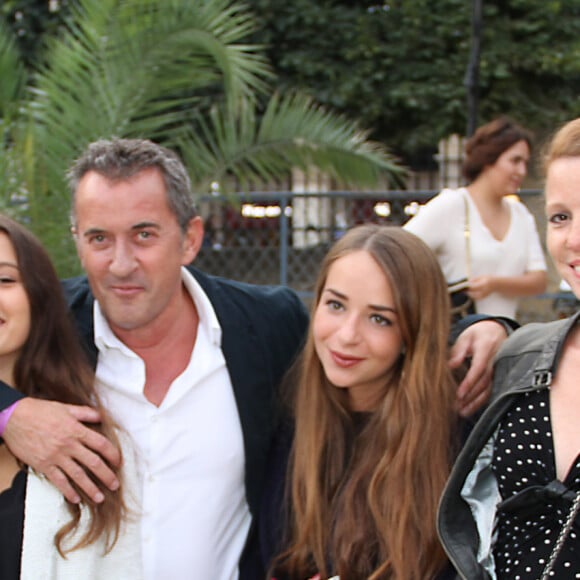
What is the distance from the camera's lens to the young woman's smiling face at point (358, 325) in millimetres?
2246

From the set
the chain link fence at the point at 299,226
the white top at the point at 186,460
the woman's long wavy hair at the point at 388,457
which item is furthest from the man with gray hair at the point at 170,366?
the chain link fence at the point at 299,226

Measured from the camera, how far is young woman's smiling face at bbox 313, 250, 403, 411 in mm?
2246

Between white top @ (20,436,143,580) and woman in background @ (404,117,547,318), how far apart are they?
6.80 ft

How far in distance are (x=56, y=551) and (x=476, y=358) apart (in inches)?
46.2

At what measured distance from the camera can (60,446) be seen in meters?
2.09

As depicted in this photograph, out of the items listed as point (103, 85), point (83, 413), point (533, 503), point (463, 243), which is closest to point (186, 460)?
point (83, 413)

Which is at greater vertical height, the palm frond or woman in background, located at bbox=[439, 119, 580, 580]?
the palm frond

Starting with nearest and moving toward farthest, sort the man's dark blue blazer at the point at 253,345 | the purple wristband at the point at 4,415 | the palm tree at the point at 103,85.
Answer: the purple wristband at the point at 4,415
the man's dark blue blazer at the point at 253,345
the palm tree at the point at 103,85

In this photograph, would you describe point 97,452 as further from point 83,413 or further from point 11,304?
point 11,304

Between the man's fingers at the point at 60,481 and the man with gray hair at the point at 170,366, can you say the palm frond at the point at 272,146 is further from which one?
the man's fingers at the point at 60,481

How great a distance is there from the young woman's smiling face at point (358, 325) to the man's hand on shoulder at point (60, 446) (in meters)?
0.64

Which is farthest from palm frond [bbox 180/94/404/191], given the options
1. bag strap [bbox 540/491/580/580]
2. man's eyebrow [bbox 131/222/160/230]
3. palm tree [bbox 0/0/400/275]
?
bag strap [bbox 540/491/580/580]

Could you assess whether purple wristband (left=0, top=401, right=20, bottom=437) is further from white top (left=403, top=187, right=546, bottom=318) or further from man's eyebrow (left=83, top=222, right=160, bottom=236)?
white top (left=403, top=187, right=546, bottom=318)

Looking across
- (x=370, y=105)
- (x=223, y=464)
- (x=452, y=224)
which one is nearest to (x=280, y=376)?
(x=223, y=464)
